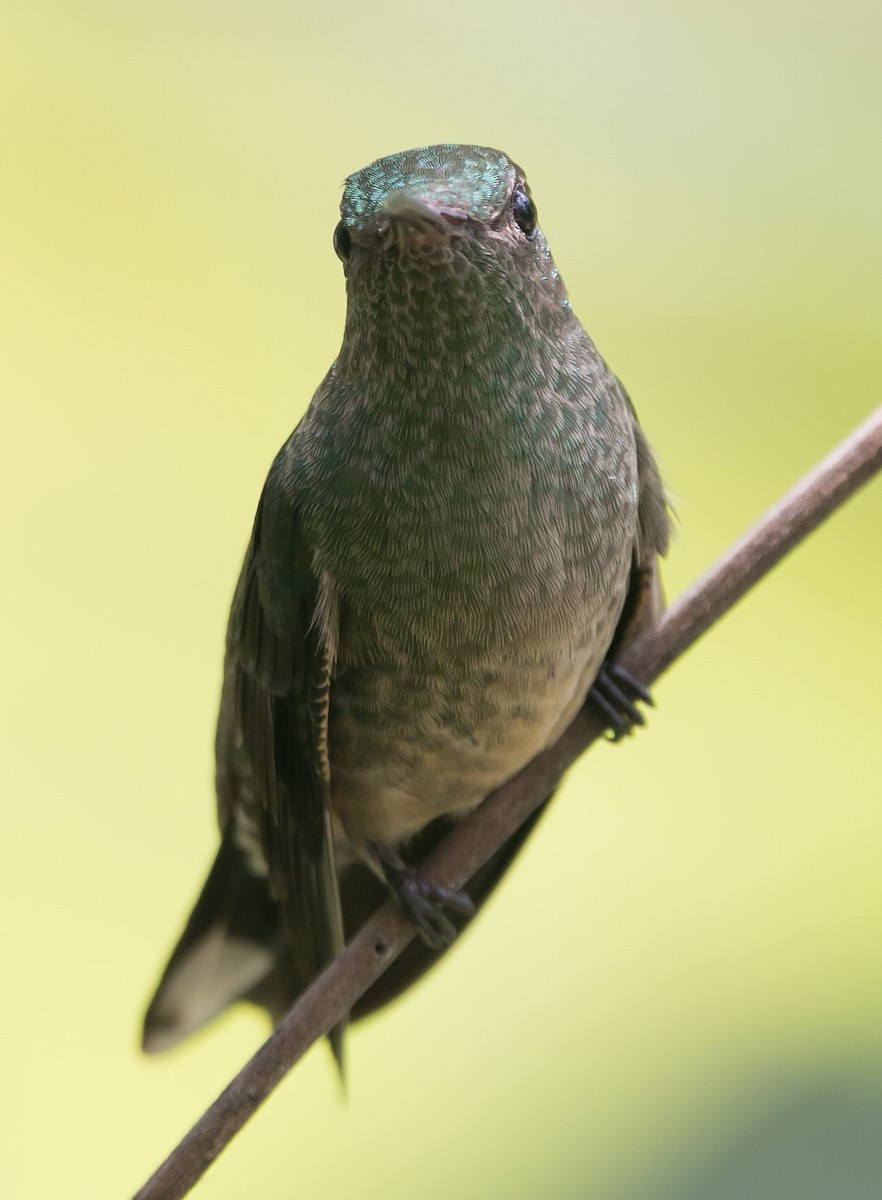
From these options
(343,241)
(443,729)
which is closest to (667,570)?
(443,729)

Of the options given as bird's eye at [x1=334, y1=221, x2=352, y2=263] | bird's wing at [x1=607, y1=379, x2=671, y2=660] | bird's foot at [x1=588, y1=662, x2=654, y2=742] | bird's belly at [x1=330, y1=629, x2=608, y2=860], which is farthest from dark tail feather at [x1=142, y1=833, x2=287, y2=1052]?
bird's eye at [x1=334, y1=221, x2=352, y2=263]

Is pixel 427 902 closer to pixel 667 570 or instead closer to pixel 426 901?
pixel 426 901

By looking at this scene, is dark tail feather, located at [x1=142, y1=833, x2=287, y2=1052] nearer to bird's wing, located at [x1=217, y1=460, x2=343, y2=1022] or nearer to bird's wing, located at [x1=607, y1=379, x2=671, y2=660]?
bird's wing, located at [x1=217, y1=460, x2=343, y2=1022]

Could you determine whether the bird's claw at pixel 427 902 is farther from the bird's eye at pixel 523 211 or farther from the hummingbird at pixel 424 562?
the bird's eye at pixel 523 211

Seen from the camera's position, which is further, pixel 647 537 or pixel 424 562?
pixel 647 537

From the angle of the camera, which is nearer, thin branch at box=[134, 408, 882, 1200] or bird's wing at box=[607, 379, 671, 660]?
thin branch at box=[134, 408, 882, 1200]

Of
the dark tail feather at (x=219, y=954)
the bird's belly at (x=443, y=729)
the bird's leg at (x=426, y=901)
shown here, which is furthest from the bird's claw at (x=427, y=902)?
the dark tail feather at (x=219, y=954)

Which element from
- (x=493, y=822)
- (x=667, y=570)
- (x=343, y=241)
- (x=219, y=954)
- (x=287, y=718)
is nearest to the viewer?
(x=343, y=241)

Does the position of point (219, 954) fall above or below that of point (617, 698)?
below
